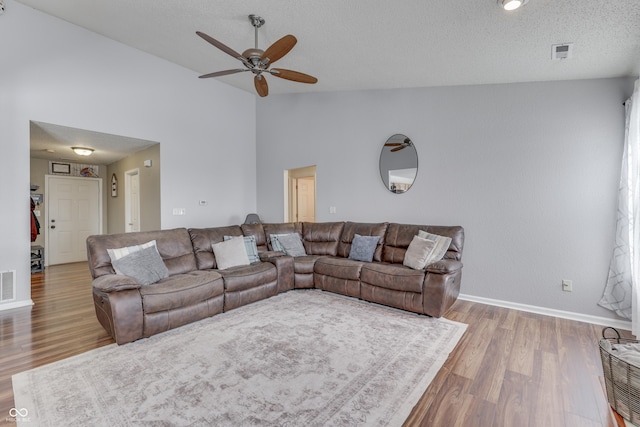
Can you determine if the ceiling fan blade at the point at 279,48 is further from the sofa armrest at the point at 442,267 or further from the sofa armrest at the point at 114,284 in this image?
the sofa armrest at the point at 442,267

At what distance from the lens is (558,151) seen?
328 cm

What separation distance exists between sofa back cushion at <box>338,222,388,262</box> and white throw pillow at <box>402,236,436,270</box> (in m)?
0.54

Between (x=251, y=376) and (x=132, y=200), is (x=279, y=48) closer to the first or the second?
(x=251, y=376)

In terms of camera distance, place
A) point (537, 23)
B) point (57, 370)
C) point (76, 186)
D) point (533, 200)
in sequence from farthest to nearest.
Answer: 1. point (76, 186)
2. point (533, 200)
3. point (537, 23)
4. point (57, 370)

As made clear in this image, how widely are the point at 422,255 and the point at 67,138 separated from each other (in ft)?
17.8

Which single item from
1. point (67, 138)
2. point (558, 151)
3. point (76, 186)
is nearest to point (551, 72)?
point (558, 151)

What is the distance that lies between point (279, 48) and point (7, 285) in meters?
4.16

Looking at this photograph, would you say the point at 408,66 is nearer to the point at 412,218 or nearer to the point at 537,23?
the point at 537,23

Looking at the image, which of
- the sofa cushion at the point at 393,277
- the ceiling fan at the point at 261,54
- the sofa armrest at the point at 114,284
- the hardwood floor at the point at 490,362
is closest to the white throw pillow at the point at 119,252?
the sofa armrest at the point at 114,284

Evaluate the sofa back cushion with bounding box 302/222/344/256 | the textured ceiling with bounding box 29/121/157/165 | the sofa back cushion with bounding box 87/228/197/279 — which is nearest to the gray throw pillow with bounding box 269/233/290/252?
the sofa back cushion with bounding box 302/222/344/256

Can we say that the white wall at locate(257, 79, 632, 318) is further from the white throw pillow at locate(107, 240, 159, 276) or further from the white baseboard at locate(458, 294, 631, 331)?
the white throw pillow at locate(107, 240, 159, 276)

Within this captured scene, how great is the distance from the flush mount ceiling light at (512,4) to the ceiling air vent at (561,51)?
0.80 meters

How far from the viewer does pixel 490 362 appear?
2287 millimetres

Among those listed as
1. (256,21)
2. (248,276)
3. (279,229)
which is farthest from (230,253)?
(256,21)
